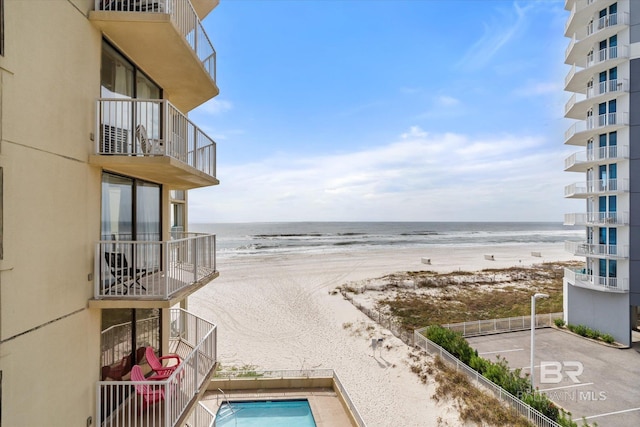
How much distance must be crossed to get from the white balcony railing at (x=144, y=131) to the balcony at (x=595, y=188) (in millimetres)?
22947

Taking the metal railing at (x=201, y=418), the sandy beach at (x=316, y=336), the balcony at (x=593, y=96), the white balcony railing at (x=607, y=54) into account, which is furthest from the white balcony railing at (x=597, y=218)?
the metal railing at (x=201, y=418)

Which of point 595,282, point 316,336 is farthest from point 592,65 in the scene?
point 316,336

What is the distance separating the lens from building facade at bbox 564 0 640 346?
1900cm

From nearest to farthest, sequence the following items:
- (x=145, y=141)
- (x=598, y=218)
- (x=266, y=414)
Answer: (x=145, y=141), (x=266, y=414), (x=598, y=218)

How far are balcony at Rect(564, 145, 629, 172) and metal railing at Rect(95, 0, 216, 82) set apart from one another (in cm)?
2261

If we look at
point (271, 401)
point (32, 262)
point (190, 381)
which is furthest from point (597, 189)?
point (32, 262)

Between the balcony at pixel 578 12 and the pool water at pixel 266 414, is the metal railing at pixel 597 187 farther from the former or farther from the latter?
the pool water at pixel 266 414

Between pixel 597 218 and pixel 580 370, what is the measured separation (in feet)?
34.1

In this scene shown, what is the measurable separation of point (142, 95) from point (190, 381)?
247 inches

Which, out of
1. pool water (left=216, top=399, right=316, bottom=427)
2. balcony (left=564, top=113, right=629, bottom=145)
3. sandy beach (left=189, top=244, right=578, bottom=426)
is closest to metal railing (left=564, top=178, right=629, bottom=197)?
balcony (left=564, top=113, right=629, bottom=145)

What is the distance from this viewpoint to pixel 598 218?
20.8 m

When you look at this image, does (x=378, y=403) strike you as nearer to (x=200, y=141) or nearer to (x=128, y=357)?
(x=128, y=357)

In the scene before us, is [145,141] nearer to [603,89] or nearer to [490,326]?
[490,326]

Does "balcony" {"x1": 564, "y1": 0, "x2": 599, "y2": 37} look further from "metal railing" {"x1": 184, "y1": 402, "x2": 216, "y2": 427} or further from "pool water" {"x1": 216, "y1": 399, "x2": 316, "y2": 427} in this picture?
"metal railing" {"x1": 184, "y1": 402, "x2": 216, "y2": 427}
